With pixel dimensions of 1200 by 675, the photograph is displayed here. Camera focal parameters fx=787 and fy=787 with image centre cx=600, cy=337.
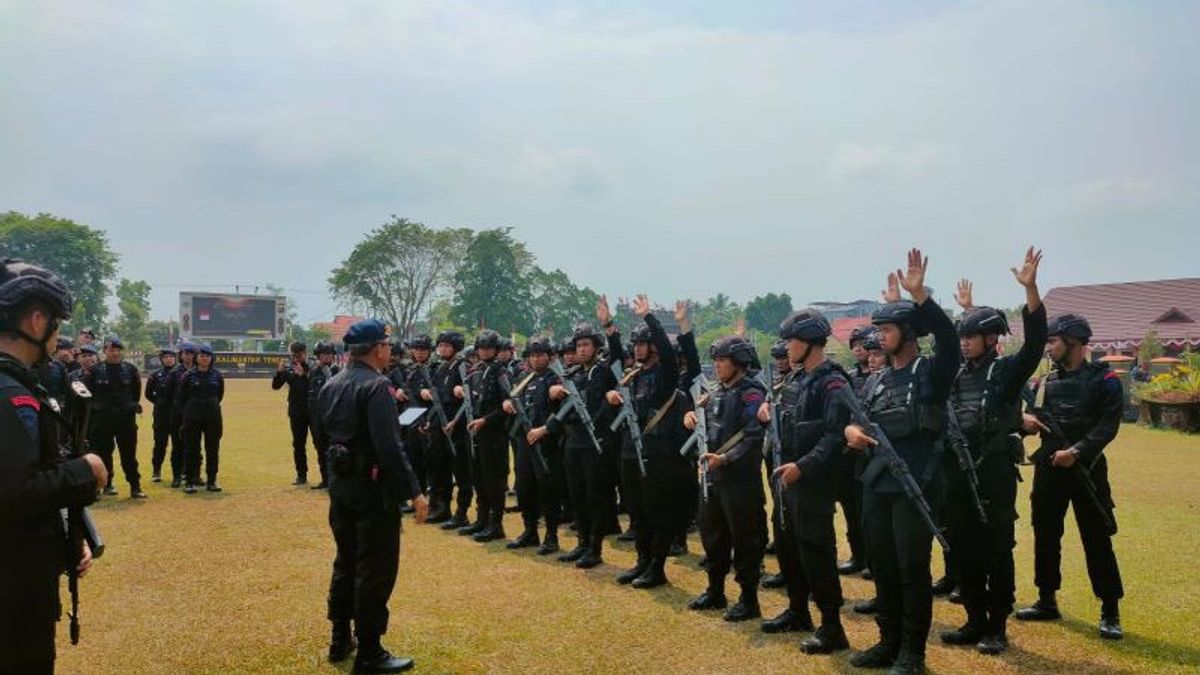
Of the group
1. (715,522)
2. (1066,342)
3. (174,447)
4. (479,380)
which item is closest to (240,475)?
(174,447)

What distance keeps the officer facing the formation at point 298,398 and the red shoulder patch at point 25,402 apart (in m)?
10.8

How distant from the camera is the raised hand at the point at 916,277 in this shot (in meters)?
5.12

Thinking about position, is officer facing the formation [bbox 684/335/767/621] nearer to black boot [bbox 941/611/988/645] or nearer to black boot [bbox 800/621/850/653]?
black boot [bbox 800/621/850/653]

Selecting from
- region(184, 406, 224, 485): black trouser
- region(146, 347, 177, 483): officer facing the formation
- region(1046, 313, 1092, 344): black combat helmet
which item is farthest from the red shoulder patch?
region(146, 347, 177, 483): officer facing the formation

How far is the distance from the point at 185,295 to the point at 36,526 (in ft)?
272

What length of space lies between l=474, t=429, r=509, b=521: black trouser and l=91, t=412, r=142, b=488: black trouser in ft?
20.5

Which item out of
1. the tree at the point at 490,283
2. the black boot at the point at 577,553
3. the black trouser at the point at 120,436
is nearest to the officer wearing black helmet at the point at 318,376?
the black trouser at the point at 120,436

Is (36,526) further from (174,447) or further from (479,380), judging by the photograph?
(174,447)

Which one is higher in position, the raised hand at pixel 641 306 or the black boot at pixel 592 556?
the raised hand at pixel 641 306

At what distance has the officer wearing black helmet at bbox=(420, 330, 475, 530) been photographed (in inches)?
410

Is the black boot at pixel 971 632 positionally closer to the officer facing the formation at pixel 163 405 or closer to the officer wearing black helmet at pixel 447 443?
the officer wearing black helmet at pixel 447 443

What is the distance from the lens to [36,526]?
10.8ft

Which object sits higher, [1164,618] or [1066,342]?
[1066,342]

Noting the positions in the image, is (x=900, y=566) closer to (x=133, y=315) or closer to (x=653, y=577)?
(x=653, y=577)
